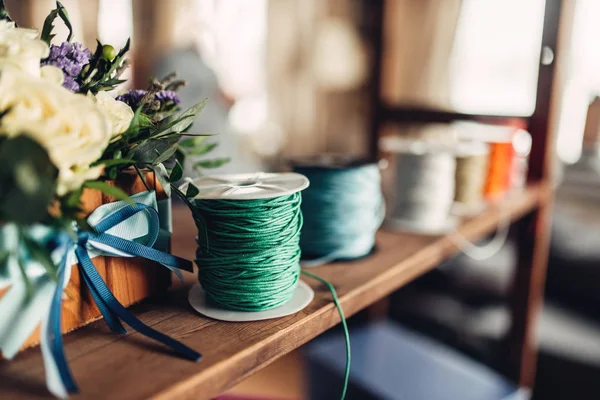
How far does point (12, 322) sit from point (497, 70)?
10.3 feet

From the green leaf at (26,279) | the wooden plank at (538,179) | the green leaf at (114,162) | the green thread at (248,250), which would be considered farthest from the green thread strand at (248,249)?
the wooden plank at (538,179)

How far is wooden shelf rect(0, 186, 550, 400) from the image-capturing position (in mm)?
520

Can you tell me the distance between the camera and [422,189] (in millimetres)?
1152

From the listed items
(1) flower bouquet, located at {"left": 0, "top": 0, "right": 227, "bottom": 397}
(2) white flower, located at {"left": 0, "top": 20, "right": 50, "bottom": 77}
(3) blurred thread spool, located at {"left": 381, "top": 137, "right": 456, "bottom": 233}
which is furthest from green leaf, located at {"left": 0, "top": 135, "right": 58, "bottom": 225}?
(3) blurred thread spool, located at {"left": 381, "top": 137, "right": 456, "bottom": 233}

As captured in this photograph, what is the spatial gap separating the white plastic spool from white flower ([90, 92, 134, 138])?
0.12 m

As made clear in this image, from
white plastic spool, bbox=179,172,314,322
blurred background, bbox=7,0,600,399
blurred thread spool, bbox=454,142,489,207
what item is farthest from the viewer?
blurred background, bbox=7,0,600,399

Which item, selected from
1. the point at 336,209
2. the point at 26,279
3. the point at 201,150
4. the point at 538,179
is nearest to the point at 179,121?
the point at 201,150

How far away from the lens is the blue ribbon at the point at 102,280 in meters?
0.55

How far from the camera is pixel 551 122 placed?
1.41 meters

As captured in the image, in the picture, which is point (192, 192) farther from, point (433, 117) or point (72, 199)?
point (433, 117)

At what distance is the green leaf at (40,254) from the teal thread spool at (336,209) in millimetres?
483

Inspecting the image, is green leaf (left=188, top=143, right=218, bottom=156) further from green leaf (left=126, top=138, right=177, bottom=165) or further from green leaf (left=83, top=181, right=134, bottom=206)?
green leaf (left=83, top=181, right=134, bottom=206)

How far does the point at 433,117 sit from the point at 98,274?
46.3 inches

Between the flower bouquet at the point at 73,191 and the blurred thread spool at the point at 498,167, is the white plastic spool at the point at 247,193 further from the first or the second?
the blurred thread spool at the point at 498,167
